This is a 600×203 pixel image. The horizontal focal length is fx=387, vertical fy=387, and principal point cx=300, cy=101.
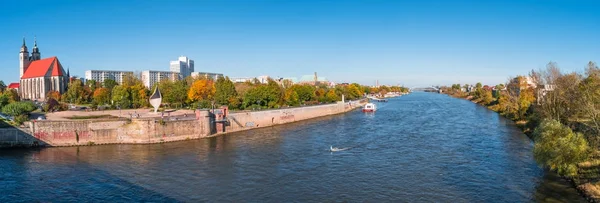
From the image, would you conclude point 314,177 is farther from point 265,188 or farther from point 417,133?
point 417,133

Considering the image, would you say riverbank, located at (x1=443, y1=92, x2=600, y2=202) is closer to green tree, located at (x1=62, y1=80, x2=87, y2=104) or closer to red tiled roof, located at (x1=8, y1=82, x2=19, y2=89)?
green tree, located at (x1=62, y1=80, x2=87, y2=104)

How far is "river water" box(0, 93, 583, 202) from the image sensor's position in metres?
22.9

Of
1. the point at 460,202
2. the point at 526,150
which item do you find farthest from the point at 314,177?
the point at 526,150

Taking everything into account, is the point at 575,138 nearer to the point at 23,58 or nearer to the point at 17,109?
the point at 17,109

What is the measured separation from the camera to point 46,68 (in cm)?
9338

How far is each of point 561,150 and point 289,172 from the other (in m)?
17.2

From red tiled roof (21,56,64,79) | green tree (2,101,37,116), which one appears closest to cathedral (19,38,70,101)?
red tiled roof (21,56,64,79)

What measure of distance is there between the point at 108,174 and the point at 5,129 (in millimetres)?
17115

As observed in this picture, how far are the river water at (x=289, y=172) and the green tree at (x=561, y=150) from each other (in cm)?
138

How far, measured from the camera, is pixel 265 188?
955 inches

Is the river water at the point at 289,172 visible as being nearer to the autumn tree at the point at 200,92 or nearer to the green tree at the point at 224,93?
the green tree at the point at 224,93

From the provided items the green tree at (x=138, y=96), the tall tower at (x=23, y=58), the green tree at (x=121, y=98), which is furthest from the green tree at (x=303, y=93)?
the tall tower at (x=23, y=58)

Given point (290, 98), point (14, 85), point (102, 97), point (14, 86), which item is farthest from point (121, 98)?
point (14, 85)

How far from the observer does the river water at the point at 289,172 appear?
22.9 metres
